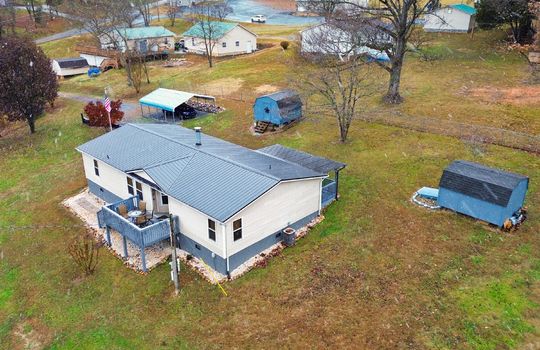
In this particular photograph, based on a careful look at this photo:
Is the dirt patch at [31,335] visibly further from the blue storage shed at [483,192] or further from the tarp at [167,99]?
the tarp at [167,99]

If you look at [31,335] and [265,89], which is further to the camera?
[265,89]

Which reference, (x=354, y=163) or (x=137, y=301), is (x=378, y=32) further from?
(x=137, y=301)

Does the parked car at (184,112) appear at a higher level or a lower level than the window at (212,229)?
lower

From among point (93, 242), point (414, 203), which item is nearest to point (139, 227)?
point (93, 242)

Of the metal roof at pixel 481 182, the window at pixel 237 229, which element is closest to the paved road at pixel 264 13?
the metal roof at pixel 481 182

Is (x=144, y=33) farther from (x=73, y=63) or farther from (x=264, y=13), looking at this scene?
(x=264, y=13)

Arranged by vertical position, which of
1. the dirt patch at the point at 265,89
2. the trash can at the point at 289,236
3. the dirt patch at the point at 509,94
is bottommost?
the trash can at the point at 289,236

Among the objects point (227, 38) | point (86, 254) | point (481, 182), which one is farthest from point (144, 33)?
point (481, 182)
